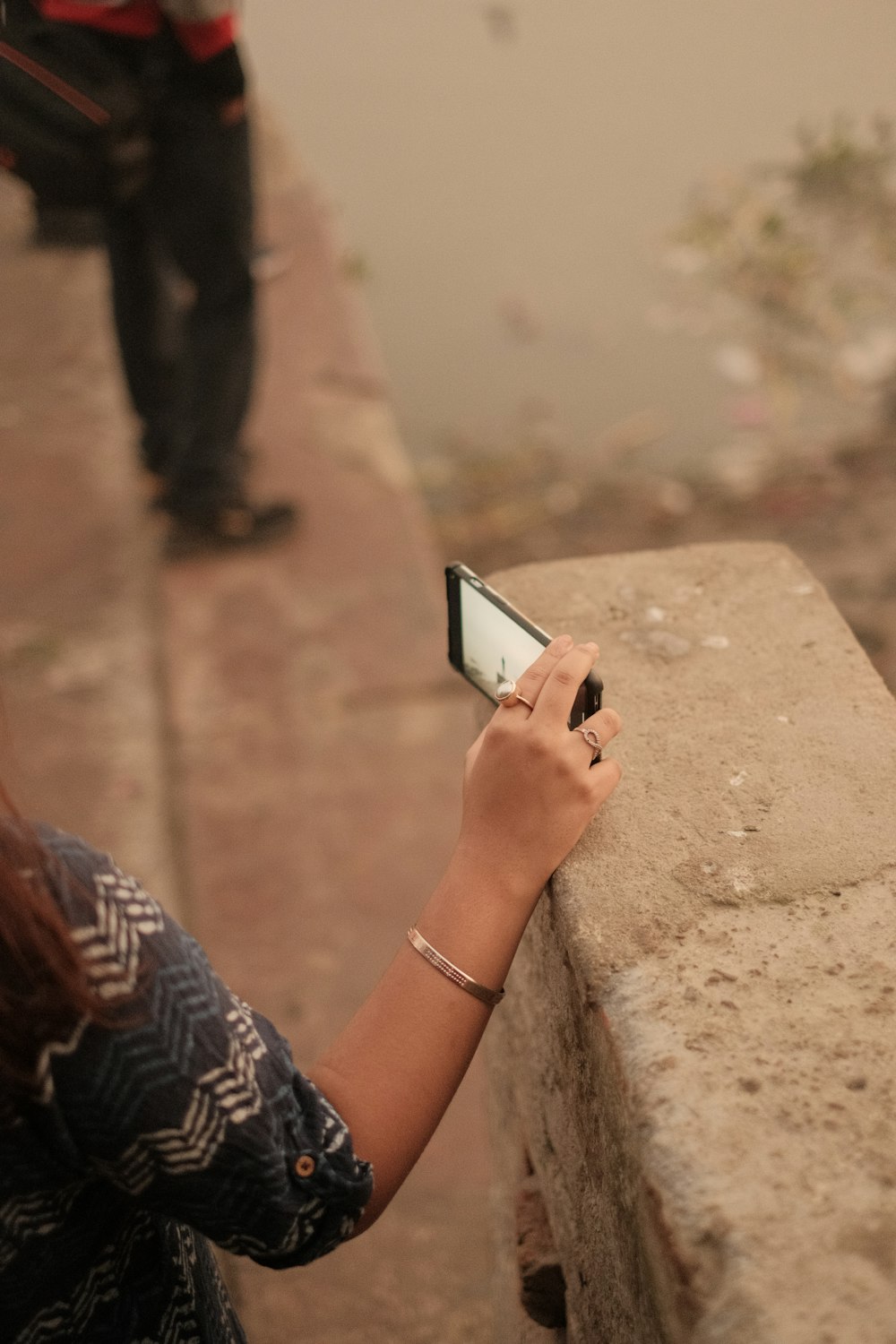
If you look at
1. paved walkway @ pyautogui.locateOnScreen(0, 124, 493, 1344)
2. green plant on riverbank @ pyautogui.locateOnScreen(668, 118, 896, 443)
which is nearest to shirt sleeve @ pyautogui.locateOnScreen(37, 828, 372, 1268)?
paved walkway @ pyautogui.locateOnScreen(0, 124, 493, 1344)

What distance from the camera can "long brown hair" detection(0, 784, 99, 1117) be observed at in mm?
619

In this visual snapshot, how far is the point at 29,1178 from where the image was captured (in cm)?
68

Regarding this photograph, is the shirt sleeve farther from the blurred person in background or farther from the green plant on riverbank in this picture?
the green plant on riverbank

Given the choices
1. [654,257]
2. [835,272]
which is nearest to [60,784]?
A: [835,272]

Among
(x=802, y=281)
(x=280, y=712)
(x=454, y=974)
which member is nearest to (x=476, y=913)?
(x=454, y=974)

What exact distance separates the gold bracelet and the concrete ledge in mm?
67

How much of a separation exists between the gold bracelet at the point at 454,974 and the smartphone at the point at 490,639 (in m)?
0.21

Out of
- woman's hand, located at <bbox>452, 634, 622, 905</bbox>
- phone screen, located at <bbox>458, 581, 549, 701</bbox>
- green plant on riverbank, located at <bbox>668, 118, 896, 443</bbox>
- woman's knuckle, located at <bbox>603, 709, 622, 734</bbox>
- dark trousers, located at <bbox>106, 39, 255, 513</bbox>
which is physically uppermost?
green plant on riverbank, located at <bbox>668, 118, 896, 443</bbox>

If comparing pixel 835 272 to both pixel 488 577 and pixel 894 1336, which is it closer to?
pixel 488 577

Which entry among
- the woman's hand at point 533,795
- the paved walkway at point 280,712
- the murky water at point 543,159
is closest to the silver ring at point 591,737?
the woman's hand at point 533,795

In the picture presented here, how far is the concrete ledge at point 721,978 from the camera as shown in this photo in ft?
2.21

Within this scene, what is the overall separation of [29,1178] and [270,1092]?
0.49 ft

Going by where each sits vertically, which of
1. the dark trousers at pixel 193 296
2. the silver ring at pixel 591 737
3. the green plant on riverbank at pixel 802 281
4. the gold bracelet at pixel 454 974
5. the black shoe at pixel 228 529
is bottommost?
the gold bracelet at pixel 454 974

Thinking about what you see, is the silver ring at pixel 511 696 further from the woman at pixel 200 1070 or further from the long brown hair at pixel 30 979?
the long brown hair at pixel 30 979
